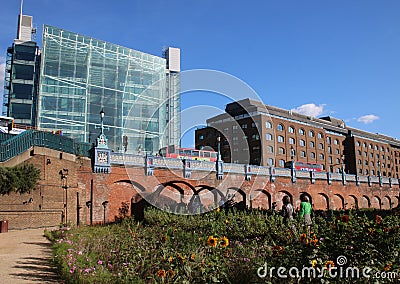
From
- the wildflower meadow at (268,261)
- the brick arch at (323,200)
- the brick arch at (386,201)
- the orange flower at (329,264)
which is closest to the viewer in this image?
the orange flower at (329,264)

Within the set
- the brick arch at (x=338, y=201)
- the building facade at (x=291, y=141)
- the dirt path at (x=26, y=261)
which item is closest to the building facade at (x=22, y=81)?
the building facade at (x=291, y=141)

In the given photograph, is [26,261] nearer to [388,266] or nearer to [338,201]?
[388,266]

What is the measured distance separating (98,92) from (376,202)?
3825cm

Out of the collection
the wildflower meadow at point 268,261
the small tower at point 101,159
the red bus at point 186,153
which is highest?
the red bus at point 186,153

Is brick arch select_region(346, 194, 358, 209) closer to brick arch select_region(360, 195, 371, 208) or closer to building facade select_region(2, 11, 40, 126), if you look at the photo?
brick arch select_region(360, 195, 371, 208)

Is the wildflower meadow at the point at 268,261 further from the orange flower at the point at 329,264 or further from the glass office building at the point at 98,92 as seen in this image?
the glass office building at the point at 98,92

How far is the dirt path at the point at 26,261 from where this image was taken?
25.1 ft

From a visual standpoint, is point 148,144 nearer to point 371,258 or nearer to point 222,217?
point 222,217

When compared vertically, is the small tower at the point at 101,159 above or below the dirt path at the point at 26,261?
above

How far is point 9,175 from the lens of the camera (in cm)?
1886

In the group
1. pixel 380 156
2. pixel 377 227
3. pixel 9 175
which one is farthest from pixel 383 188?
pixel 377 227

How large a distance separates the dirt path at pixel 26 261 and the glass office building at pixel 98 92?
2404 centimetres

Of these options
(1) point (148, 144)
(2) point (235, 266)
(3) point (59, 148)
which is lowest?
(2) point (235, 266)

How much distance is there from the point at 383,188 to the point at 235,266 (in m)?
51.8
